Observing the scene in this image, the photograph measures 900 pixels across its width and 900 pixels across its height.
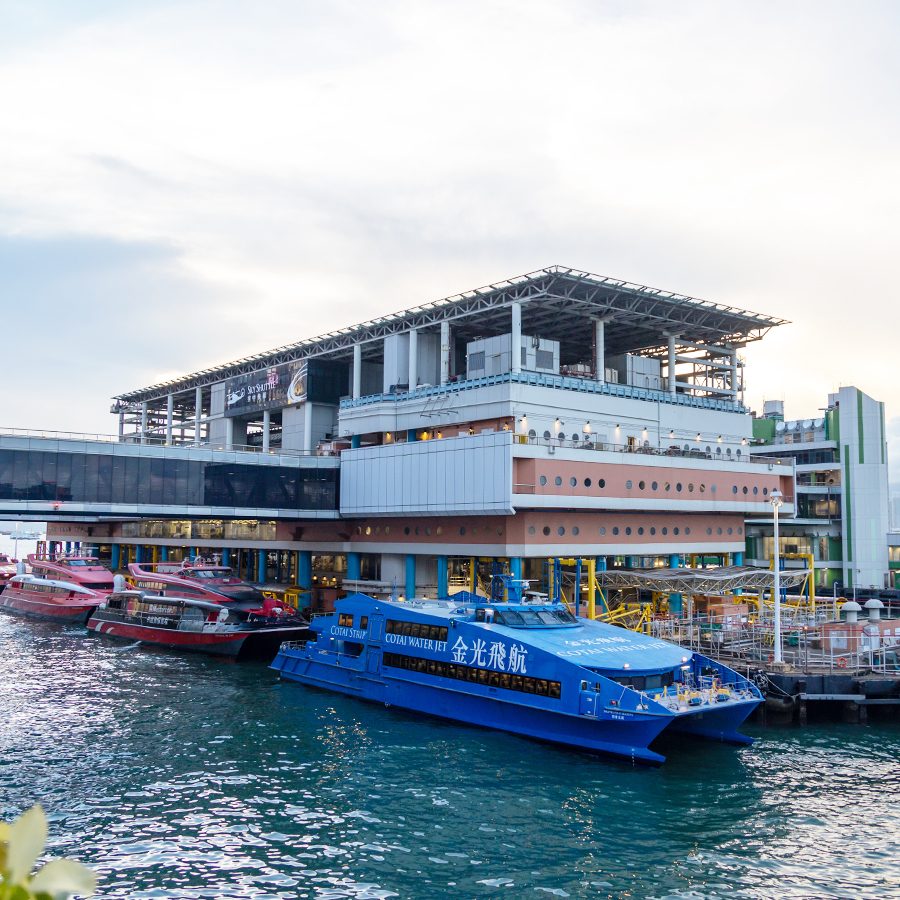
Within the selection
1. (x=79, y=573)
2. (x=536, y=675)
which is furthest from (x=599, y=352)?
(x=79, y=573)

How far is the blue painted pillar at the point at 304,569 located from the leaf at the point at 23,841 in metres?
75.9

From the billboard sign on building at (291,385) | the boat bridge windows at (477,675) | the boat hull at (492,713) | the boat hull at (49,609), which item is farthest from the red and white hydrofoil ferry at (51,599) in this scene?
the boat bridge windows at (477,675)

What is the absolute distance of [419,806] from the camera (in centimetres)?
2786

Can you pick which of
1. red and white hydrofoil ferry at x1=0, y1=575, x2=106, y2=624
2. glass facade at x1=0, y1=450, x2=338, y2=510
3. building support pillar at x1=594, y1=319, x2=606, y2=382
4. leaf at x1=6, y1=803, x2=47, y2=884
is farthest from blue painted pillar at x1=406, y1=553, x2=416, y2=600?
leaf at x1=6, y1=803, x2=47, y2=884

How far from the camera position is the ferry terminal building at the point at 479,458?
201ft

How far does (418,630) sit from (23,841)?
3864 centimetres

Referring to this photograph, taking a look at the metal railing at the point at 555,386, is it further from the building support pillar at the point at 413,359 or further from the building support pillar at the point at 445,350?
the building support pillar at the point at 445,350

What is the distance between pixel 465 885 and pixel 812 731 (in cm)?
2355

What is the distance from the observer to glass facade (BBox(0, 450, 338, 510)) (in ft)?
195

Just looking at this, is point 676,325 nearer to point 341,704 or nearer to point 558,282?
point 558,282

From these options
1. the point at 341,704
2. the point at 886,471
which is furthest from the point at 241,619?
the point at 886,471

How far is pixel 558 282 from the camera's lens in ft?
227

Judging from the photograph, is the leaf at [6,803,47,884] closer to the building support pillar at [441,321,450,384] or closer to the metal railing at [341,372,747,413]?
the metal railing at [341,372,747,413]

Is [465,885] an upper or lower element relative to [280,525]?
lower
